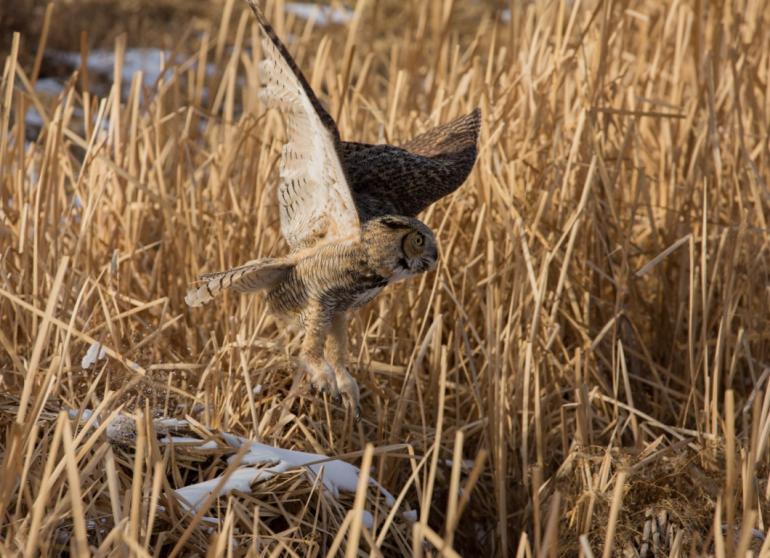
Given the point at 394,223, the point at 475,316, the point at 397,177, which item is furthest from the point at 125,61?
the point at 394,223

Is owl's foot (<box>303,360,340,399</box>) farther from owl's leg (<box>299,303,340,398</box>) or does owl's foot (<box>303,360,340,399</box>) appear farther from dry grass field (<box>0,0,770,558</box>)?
dry grass field (<box>0,0,770,558</box>)

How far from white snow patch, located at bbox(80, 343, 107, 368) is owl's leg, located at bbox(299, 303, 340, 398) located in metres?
0.53

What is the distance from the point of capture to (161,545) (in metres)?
1.97

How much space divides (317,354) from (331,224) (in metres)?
0.26

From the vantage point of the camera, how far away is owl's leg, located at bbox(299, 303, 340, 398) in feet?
7.24

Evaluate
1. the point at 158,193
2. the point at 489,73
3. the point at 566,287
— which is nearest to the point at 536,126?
the point at 489,73

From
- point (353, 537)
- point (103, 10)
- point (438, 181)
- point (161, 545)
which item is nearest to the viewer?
point (353, 537)

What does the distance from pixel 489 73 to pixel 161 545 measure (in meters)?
1.92

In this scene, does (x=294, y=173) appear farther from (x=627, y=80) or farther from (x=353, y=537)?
(x=627, y=80)

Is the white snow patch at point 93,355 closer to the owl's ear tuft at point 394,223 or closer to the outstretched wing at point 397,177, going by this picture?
the outstretched wing at point 397,177

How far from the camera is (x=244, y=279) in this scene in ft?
7.36

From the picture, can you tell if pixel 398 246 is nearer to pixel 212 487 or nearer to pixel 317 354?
pixel 317 354

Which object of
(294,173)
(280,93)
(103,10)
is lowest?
(103,10)

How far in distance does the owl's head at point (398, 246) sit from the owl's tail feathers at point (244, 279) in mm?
266
